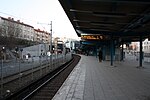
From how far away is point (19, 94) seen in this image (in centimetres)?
1282

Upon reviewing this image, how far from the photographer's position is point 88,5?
14.8m

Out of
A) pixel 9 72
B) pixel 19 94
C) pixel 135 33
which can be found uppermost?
pixel 135 33

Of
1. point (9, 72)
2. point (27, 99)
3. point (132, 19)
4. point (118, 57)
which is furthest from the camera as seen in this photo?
point (118, 57)

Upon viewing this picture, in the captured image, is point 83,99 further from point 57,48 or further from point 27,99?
point 57,48

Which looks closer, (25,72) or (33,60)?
(25,72)

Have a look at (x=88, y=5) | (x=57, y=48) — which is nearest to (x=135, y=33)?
(x=88, y=5)

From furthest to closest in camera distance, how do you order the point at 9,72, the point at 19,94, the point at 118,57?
the point at 118,57 → the point at 9,72 → the point at 19,94

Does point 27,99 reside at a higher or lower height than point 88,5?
lower

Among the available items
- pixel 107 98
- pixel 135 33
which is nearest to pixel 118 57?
pixel 135 33

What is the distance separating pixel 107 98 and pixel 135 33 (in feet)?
68.2

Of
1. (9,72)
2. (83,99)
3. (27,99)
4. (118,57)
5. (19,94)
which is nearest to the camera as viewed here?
(83,99)

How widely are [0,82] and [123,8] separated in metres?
7.80

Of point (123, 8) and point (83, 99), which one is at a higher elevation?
point (123, 8)

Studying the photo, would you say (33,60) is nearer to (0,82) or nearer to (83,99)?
(0,82)
